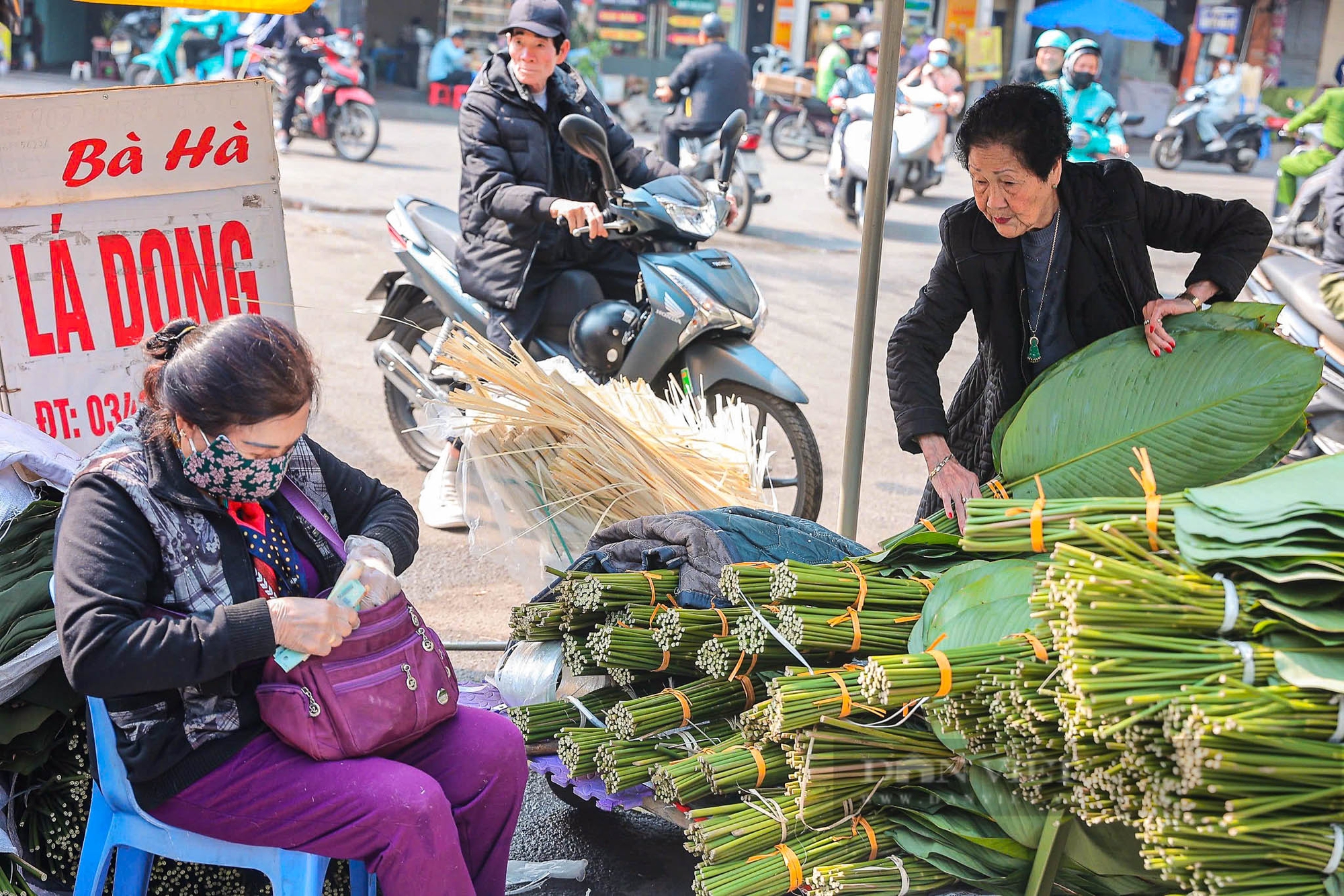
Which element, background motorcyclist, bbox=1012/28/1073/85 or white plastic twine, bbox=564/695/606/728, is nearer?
white plastic twine, bbox=564/695/606/728

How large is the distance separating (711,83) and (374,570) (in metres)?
8.42

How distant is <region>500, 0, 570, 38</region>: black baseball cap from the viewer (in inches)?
148

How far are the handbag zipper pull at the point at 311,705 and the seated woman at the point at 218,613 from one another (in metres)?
0.08

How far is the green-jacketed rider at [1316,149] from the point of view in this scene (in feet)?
27.4

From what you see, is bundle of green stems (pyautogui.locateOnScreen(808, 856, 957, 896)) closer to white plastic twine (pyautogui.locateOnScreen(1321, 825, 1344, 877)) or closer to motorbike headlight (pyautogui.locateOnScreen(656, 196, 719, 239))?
white plastic twine (pyautogui.locateOnScreen(1321, 825, 1344, 877))

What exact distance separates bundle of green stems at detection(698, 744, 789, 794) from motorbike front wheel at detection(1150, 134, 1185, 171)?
1606cm

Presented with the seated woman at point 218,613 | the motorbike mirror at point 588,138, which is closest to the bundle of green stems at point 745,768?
the seated woman at point 218,613

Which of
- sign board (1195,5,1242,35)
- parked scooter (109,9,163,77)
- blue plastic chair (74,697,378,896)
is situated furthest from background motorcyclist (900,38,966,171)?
blue plastic chair (74,697,378,896)

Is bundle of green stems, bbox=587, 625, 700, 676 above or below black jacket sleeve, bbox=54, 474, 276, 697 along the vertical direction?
below

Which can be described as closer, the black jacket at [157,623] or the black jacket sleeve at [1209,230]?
the black jacket at [157,623]

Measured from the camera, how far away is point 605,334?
13.0 feet

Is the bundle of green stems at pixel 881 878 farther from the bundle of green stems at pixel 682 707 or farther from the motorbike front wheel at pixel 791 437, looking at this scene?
the motorbike front wheel at pixel 791 437

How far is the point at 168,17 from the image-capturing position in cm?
1628

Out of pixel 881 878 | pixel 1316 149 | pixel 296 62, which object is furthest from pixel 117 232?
pixel 296 62
